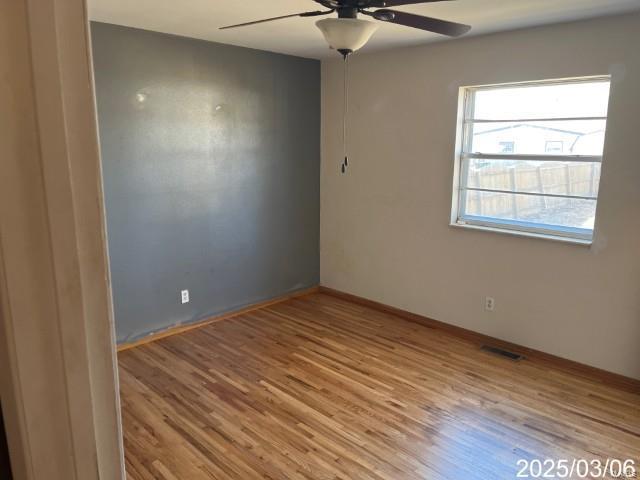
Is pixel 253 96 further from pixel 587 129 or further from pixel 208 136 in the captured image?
pixel 587 129

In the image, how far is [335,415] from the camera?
2.88 m

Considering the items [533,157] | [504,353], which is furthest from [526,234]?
[504,353]

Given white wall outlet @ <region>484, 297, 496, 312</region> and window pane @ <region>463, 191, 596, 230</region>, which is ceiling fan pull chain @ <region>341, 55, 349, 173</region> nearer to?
window pane @ <region>463, 191, 596, 230</region>

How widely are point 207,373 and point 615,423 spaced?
8.71 feet

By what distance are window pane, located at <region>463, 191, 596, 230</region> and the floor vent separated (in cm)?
104

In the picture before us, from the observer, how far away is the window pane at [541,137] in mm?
3316

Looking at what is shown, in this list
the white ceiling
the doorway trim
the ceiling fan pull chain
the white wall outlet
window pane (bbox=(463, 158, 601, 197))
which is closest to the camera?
the doorway trim

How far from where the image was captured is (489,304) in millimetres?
3910

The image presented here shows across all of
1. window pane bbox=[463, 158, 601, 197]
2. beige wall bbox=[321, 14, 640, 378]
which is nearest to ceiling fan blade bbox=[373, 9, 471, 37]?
beige wall bbox=[321, 14, 640, 378]

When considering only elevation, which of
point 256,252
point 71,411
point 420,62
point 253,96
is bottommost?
point 256,252

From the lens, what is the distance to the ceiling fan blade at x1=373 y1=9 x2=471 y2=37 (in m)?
2.13

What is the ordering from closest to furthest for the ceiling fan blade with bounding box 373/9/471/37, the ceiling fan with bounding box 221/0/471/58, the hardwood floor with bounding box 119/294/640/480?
1. the ceiling fan with bounding box 221/0/471/58
2. the ceiling fan blade with bounding box 373/9/471/37
3. the hardwood floor with bounding box 119/294/640/480

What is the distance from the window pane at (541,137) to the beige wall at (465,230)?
177 mm

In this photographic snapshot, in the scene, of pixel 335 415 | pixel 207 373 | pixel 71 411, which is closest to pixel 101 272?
pixel 71 411
